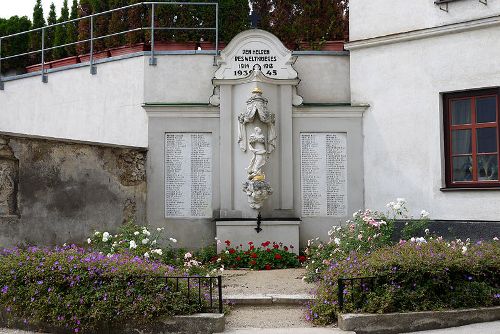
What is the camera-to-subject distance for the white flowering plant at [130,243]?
1042 centimetres

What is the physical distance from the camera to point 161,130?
13.6 metres

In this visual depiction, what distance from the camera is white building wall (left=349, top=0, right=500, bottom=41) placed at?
12.4m

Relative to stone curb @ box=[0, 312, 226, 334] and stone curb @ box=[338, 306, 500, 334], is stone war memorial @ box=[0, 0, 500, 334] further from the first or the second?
stone curb @ box=[0, 312, 226, 334]

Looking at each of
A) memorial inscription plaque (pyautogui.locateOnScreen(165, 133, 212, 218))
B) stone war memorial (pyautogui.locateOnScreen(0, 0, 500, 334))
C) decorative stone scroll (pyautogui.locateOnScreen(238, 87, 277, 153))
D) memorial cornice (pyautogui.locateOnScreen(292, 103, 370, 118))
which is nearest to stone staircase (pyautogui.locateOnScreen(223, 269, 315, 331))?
stone war memorial (pyautogui.locateOnScreen(0, 0, 500, 334))

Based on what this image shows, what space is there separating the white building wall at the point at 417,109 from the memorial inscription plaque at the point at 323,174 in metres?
0.51

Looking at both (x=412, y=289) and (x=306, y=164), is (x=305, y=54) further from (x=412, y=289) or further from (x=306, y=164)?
(x=412, y=289)

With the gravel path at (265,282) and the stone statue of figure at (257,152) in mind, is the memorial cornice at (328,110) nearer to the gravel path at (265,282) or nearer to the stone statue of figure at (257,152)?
the stone statue of figure at (257,152)

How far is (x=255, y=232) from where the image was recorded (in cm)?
1309

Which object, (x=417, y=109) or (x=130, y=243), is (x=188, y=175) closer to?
(x=130, y=243)

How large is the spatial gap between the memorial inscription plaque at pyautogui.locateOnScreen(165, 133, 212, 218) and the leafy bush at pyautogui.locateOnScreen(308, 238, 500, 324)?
5.47 m

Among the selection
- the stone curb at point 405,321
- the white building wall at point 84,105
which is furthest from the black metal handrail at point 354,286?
the white building wall at point 84,105

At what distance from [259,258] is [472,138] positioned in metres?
4.61

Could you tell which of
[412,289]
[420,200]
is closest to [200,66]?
[420,200]

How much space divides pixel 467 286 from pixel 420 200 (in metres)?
4.94
